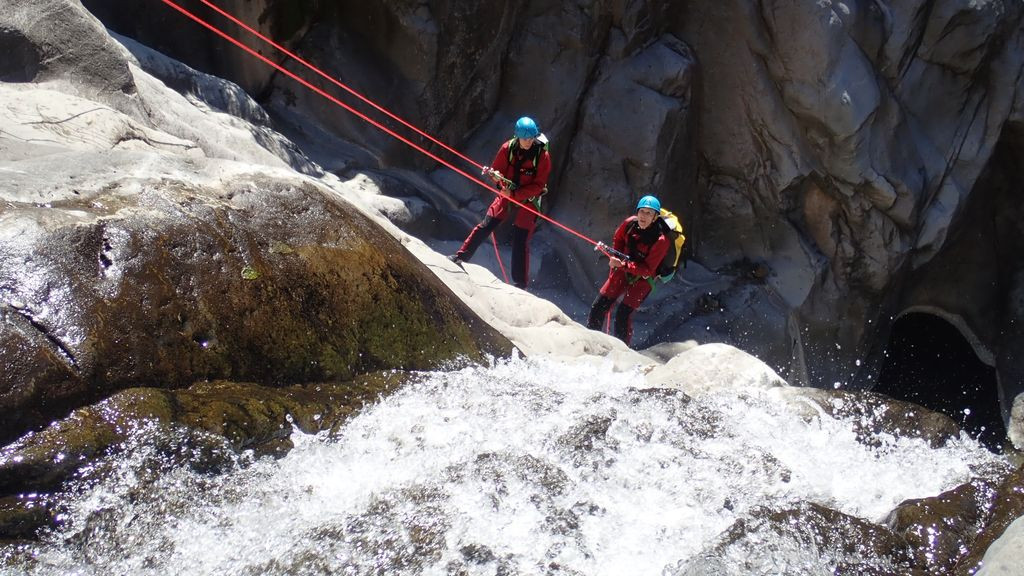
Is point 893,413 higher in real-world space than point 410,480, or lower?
higher

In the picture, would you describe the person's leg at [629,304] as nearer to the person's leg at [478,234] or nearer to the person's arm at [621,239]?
the person's arm at [621,239]

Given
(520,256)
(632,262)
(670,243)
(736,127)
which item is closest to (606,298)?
(632,262)

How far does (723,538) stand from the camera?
333cm

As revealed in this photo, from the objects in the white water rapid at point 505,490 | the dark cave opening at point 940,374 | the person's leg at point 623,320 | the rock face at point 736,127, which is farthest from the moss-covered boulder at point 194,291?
the dark cave opening at point 940,374

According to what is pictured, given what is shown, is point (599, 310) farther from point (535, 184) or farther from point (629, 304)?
point (535, 184)

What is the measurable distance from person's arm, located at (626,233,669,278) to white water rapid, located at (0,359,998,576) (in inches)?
103

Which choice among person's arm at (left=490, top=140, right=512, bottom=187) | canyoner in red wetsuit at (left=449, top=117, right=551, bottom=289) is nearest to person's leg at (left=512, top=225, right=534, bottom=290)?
canyoner in red wetsuit at (left=449, top=117, right=551, bottom=289)

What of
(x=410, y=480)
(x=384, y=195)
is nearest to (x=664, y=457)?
(x=410, y=480)

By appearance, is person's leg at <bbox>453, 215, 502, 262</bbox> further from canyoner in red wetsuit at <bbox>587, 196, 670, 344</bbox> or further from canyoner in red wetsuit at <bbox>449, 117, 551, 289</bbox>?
canyoner in red wetsuit at <bbox>587, 196, 670, 344</bbox>

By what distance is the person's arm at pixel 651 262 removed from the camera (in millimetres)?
7160

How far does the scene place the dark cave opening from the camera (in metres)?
12.1

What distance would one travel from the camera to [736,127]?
1034 centimetres

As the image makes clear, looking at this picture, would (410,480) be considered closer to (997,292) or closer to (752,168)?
(752,168)

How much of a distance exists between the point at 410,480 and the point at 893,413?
2680 mm
